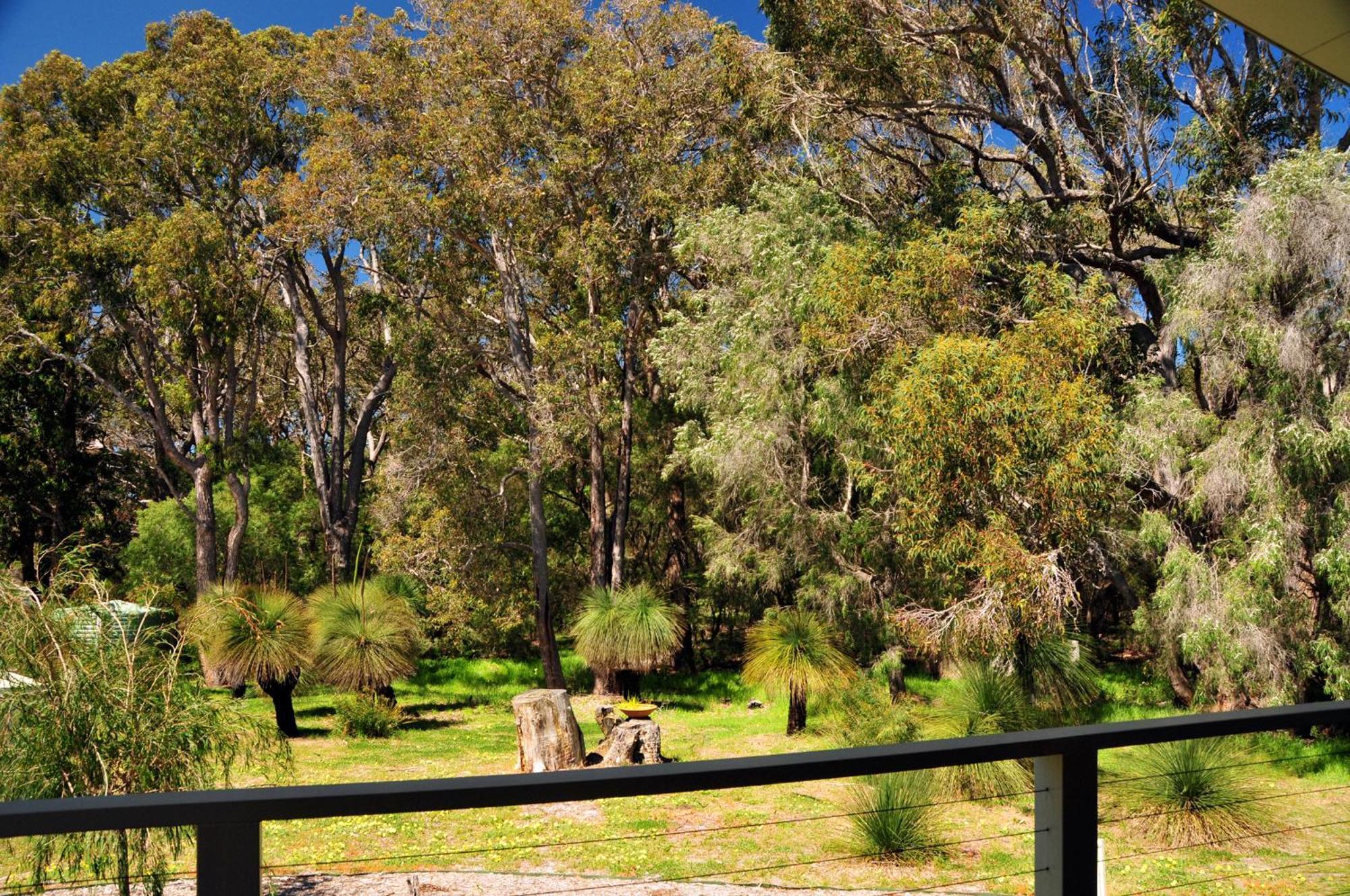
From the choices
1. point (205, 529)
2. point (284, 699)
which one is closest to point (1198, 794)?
point (284, 699)

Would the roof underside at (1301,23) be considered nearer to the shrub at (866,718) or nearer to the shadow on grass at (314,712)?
the shrub at (866,718)

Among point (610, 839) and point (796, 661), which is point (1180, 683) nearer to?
point (796, 661)

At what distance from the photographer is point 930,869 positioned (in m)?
5.93

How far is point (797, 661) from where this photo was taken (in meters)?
10.5

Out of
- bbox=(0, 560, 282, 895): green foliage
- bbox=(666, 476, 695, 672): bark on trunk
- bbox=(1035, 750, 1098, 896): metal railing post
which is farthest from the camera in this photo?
bbox=(666, 476, 695, 672): bark on trunk

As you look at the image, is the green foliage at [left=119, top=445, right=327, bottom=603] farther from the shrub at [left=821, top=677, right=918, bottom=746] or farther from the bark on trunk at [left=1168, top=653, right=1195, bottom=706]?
the bark on trunk at [left=1168, top=653, right=1195, bottom=706]

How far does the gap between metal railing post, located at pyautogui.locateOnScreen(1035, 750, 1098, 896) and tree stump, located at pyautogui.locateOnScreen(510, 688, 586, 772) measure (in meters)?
7.98

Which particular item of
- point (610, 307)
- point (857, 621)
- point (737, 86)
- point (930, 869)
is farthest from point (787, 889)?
point (610, 307)

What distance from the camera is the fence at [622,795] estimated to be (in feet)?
3.43

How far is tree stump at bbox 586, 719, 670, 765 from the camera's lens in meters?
9.54

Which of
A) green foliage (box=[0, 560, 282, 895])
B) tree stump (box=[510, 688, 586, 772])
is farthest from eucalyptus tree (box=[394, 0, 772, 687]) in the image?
green foliage (box=[0, 560, 282, 895])

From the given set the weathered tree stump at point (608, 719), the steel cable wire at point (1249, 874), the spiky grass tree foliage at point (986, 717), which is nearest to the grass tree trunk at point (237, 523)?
the weathered tree stump at point (608, 719)

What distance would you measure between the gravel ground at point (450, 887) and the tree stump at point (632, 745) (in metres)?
4.44

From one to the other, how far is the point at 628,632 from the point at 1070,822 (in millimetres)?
12029
